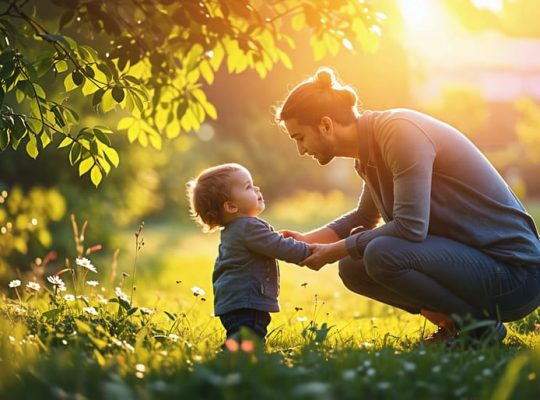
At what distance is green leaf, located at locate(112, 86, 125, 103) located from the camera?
419cm

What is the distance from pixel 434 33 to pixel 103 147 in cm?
4793

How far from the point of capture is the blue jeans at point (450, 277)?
13.1ft

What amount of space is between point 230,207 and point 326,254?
0.55m

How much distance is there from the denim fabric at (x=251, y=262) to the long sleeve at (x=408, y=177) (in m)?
0.41

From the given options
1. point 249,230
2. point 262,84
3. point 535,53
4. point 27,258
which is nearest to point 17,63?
point 249,230

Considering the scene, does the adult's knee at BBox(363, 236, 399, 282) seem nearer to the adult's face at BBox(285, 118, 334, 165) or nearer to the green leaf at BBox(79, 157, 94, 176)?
the adult's face at BBox(285, 118, 334, 165)

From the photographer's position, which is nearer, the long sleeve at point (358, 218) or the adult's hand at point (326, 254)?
the adult's hand at point (326, 254)

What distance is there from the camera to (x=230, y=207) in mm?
4289

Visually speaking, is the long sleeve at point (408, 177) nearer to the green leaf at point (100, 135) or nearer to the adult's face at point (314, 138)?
the adult's face at point (314, 138)

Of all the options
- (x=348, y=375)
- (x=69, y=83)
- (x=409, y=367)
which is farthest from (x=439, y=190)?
(x=69, y=83)

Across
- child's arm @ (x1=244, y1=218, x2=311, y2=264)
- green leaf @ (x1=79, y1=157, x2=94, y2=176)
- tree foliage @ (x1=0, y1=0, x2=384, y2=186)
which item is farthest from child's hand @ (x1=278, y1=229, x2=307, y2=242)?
green leaf @ (x1=79, y1=157, x2=94, y2=176)

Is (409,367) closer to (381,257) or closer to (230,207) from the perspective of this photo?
(381,257)

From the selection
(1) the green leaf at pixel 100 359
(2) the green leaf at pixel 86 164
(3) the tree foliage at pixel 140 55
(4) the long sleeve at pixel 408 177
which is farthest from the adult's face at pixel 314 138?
(1) the green leaf at pixel 100 359

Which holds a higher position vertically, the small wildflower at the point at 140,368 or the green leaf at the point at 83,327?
the green leaf at the point at 83,327
